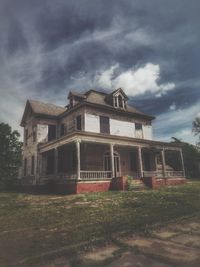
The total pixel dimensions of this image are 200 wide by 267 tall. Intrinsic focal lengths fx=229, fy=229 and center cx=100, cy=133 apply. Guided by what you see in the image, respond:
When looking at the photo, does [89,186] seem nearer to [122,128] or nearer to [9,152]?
[122,128]

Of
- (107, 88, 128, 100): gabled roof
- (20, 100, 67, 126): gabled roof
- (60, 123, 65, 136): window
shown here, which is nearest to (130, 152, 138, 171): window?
(107, 88, 128, 100): gabled roof

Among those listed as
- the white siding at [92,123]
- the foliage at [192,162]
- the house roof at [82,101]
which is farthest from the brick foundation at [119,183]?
the foliage at [192,162]

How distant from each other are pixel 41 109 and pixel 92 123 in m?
7.03

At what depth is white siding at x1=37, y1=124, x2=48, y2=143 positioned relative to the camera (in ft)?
79.0

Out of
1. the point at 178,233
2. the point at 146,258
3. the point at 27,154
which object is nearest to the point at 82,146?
the point at 27,154

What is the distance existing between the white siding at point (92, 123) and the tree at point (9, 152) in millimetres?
20293

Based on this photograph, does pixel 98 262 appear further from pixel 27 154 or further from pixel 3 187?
pixel 3 187

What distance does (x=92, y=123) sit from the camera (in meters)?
22.3

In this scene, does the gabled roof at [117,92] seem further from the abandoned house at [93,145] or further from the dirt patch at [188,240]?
the dirt patch at [188,240]

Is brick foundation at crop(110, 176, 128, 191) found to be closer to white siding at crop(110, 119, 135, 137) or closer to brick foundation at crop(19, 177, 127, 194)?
brick foundation at crop(19, 177, 127, 194)

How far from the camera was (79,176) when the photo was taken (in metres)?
16.9

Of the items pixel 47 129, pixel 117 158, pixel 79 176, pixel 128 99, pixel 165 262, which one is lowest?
pixel 165 262

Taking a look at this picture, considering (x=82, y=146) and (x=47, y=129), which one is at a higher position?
(x=47, y=129)

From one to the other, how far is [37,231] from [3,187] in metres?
26.4
